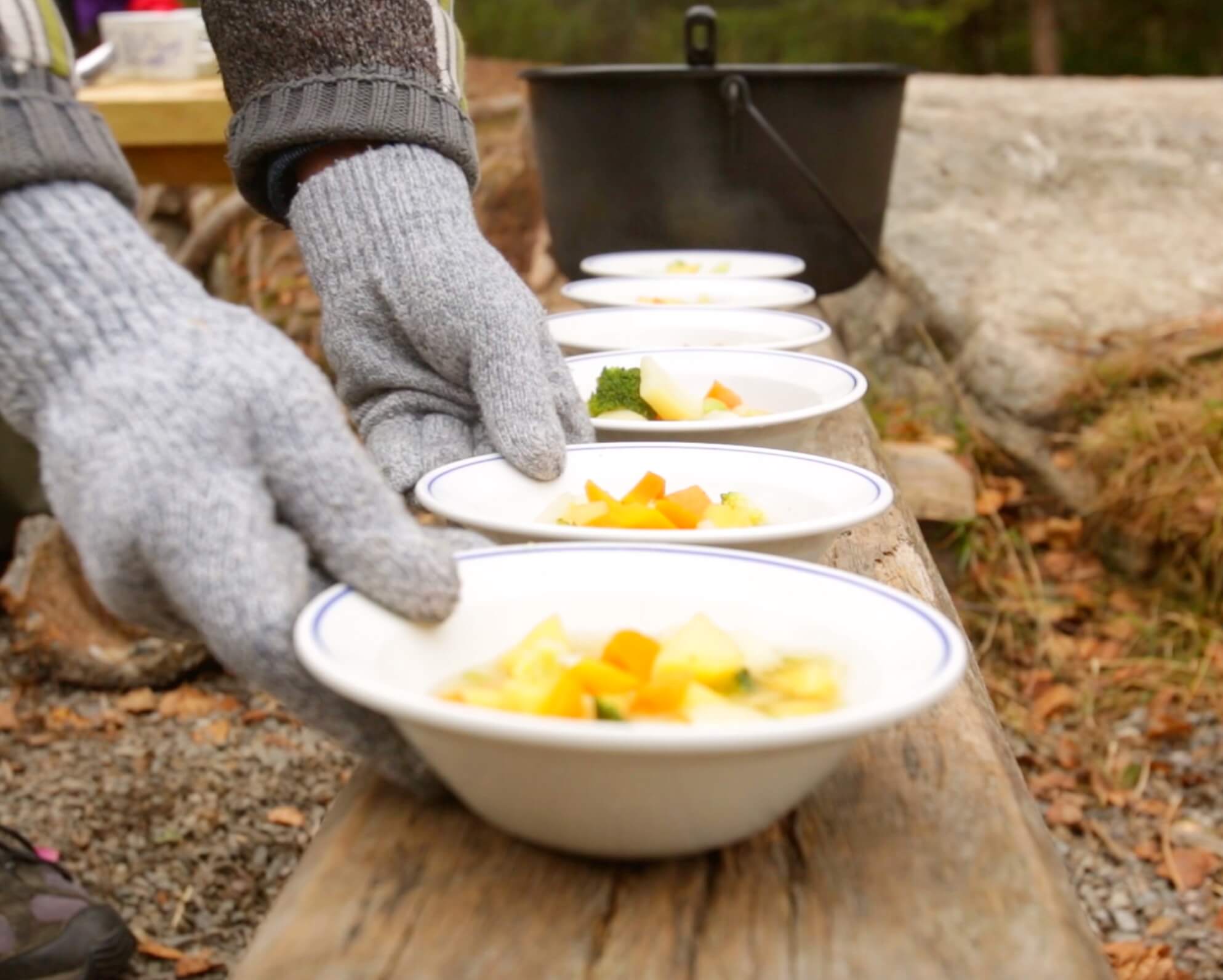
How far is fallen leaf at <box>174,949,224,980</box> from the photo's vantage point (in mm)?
2135

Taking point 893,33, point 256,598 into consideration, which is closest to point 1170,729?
point 256,598

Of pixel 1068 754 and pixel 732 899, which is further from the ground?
pixel 732 899

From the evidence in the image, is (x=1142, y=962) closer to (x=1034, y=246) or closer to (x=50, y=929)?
(x=50, y=929)

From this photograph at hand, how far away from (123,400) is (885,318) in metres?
3.52

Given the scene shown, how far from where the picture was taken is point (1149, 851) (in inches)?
98.7

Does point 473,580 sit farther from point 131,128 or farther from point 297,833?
point 131,128

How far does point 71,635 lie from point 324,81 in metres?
1.77

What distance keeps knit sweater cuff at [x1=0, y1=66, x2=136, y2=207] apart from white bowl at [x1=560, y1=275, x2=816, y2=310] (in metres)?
1.22

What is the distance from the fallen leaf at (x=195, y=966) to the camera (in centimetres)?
213

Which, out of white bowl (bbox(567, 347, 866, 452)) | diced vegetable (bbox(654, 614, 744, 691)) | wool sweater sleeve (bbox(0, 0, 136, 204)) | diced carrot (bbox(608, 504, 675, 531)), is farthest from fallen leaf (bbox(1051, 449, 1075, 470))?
wool sweater sleeve (bbox(0, 0, 136, 204))

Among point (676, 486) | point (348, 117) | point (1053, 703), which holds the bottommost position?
point (1053, 703)

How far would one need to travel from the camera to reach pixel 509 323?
1385mm

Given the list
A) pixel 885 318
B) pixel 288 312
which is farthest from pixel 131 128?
pixel 885 318

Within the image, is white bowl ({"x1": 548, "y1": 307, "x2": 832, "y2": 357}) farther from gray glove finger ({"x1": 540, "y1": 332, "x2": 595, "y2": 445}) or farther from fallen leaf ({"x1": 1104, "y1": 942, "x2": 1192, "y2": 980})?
fallen leaf ({"x1": 1104, "y1": 942, "x2": 1192, "y2": 980})
